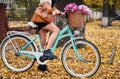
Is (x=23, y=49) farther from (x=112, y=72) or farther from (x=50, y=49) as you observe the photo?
(x=112, y=72)

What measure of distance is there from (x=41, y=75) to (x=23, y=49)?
660 mm

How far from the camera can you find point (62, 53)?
735cm

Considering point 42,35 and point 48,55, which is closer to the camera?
point 48,55

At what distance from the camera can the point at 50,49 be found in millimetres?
7379

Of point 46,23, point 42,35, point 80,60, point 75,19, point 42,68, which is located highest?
point 75,19

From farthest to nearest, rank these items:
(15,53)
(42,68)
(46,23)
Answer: (42,68)
(15,53)
(46,23)

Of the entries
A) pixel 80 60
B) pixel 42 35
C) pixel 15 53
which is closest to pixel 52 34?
pixel 42 35

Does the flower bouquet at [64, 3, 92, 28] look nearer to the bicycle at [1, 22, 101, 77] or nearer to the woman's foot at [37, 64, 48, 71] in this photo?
the bicycle at [1, 22, 101, 77]

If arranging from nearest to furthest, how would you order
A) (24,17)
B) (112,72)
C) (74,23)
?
(74,23) < (112,72) < (24,17)

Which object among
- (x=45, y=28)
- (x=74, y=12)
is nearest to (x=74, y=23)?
(x=74, y=12)

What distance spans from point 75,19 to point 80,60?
94 cm

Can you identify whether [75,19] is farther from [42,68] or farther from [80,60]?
[42,68]

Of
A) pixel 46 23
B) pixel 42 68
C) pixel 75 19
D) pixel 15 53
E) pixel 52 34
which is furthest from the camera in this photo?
pixel 42 68

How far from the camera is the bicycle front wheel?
23.8ft
